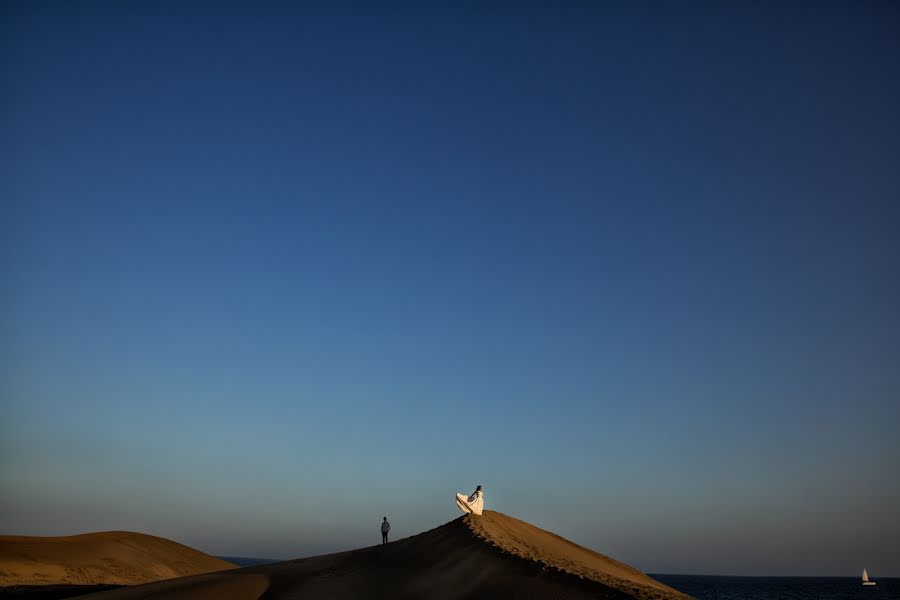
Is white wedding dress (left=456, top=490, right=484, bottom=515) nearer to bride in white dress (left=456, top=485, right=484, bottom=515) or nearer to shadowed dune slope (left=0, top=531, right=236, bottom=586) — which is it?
bride in white dress (left=456, top=485, right=484, bottom=515)

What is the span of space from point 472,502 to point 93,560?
22.1 metres

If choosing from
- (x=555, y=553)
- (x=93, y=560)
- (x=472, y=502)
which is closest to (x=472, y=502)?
(x=472, y=502)

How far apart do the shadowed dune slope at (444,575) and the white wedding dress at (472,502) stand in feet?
1.71

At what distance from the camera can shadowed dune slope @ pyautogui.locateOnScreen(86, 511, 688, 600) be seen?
15.5m

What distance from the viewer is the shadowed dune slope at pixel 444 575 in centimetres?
1552

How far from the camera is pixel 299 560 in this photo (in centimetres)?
2353

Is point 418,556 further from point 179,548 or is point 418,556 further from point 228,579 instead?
point 179,548

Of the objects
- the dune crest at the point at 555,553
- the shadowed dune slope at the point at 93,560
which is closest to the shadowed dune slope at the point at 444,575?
the dune crest at the point at 555,553

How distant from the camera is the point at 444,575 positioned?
17.8 metres

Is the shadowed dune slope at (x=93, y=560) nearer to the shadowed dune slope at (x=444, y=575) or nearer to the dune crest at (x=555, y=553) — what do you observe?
the shadowed dune slope at (x=444, y=575)

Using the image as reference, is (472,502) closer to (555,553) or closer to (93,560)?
(555,553)

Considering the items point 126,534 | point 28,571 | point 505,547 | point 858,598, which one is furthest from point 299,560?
point 858,598

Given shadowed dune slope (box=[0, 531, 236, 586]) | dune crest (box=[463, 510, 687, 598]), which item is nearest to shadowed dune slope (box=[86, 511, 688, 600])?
dune crest (box=[463, 510, 687, 598])

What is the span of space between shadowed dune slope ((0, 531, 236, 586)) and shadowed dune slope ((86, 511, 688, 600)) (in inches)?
568
